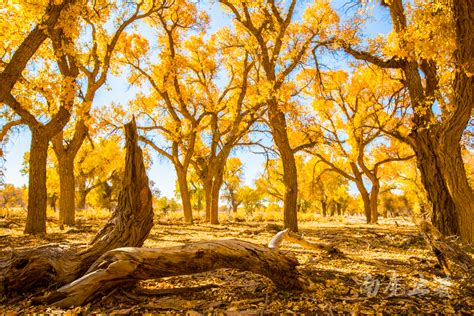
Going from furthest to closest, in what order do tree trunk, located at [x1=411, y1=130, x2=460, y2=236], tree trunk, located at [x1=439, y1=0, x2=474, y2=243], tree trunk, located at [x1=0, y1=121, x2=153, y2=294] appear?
tree trunk, located at [x1=411, y1=130, x2=460, y2=236] < tree trunk, located at [x1=439, y1=0, x2=474, y2=243] < tree trunk, located at [x1=0, y1=121, x2=153, y2=294]

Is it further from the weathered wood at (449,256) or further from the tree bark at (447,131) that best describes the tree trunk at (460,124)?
the weathered wood at (449,256)

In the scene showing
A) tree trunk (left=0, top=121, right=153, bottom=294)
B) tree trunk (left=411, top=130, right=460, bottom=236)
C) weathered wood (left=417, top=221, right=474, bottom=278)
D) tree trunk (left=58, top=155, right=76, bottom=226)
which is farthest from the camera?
tree trunk (left=58, top=155, right=76, bottom=226)

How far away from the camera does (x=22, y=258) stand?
115 inches

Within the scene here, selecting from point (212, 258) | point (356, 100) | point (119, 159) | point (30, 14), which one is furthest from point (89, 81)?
point (119, 159)

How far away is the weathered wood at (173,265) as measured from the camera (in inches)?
99.4

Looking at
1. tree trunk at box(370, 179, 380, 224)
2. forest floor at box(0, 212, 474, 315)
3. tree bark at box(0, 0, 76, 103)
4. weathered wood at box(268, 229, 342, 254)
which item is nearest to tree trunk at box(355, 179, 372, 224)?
tree trunk at box(370, 179, 380, 224)

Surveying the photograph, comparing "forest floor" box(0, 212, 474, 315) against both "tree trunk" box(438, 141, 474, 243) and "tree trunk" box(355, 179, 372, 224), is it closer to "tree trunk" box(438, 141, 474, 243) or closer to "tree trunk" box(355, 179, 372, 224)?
"tree trunk" box(438, 141, 474, 243)

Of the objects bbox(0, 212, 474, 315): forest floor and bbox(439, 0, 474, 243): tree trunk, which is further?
bbox(439, 0, 474, 243): tree trunk

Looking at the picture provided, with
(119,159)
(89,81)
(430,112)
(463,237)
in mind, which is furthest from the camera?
(119,159)

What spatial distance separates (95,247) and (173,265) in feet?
3.65

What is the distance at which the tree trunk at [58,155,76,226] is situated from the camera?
10.0m

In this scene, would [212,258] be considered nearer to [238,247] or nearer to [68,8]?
[238,247]

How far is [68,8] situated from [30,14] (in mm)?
1735

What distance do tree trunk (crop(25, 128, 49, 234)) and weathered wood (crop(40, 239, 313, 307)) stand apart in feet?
20.2
